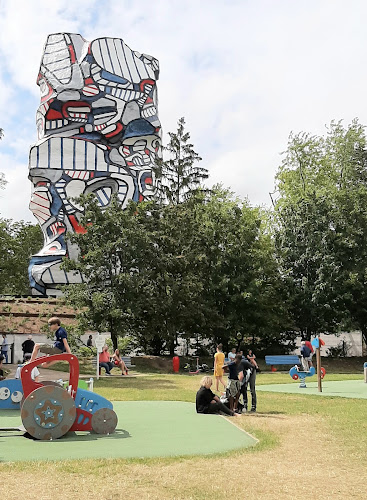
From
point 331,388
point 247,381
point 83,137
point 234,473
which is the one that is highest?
point 83,137

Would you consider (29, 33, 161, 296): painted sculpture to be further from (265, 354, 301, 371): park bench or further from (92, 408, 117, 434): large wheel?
(92, 408, 117, 434): large wheel

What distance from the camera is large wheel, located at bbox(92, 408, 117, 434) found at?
10125 mm

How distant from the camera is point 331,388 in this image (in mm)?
20172

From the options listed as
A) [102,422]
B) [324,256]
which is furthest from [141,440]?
[324,256]

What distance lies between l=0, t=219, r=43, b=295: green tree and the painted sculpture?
2.39 meters

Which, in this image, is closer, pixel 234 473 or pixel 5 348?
pixel 234 473

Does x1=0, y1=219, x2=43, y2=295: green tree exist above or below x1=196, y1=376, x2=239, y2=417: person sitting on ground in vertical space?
above

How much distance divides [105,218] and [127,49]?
961 inches

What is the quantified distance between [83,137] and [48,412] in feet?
131

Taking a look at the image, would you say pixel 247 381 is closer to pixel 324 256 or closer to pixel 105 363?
pixel 105 363

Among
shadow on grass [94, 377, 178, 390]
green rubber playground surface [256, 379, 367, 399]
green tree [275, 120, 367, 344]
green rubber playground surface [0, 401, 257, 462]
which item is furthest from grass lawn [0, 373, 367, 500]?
green tree [275, 120, 367, 344]

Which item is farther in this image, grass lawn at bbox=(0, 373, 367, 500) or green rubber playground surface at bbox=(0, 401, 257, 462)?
green rubber playground surface at bbox=(0, 401, 257, 462)

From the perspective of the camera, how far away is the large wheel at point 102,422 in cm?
1012

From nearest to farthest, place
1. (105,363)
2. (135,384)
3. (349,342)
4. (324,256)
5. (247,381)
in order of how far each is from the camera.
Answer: (247,381), (135,384), (105,363), (324,256), (349,342)
